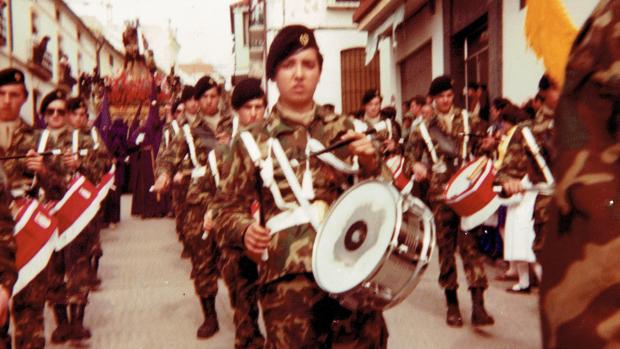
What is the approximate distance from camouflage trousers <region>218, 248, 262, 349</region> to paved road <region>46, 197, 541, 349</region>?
0.73m

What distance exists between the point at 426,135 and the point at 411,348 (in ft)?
5.95

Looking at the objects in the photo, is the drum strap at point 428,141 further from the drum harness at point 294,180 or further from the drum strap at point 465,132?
the drum harness at point 294,180

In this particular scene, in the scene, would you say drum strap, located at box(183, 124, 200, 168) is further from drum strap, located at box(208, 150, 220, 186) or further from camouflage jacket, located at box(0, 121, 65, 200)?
camouflage jacket, located at box(0, 121, 65, 200)

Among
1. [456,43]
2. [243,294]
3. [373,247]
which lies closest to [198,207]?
[243,294]

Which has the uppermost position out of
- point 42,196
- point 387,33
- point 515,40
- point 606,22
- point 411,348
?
point 387,33

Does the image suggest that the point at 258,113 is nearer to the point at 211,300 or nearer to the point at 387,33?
the point at 211,300

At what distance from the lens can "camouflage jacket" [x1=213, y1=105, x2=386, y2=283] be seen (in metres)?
2.99

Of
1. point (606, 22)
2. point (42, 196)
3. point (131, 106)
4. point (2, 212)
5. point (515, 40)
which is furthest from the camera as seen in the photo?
point (131, 106)

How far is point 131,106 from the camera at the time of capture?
20.6m

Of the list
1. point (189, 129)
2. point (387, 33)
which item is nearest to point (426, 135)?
point (189, 129)

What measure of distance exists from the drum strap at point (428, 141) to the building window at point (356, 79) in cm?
1666

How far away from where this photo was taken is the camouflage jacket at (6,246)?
2.87 metres

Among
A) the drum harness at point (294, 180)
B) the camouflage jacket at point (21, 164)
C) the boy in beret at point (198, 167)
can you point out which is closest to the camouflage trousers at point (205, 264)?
the boy in beret at point (198, 167)

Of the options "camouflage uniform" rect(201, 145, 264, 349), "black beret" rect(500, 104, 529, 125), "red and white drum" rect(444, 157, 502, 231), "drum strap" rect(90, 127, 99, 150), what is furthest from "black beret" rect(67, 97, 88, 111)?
"black beret" rect(500, 104, 529, 125)
